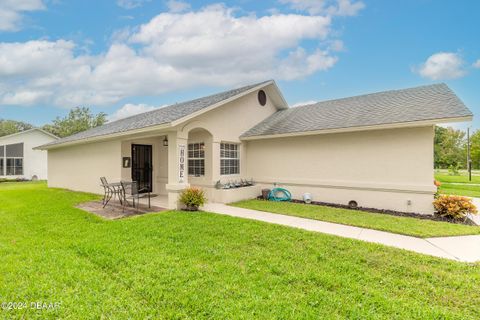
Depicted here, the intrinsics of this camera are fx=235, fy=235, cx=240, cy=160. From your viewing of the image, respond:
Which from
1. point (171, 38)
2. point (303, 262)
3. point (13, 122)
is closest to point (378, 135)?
point (303, 262)

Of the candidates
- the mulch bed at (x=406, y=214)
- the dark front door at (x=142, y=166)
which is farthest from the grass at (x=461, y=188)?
the dark front door at (x=142, y=166)

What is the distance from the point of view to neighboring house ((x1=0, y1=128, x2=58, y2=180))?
79.1 ft

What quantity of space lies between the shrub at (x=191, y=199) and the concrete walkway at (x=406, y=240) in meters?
1.92

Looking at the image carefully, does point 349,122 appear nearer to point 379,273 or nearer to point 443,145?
point 379,273

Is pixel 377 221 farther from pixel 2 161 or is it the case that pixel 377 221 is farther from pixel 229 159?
pixel 2 161

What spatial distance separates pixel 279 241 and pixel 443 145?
1910 inches

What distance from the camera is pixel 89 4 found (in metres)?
11.2

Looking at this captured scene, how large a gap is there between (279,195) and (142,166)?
6829mm

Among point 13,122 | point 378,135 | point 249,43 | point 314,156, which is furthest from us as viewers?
point 13,122

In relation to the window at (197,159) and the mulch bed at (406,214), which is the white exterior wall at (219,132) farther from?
the mulch bed at (406,214)

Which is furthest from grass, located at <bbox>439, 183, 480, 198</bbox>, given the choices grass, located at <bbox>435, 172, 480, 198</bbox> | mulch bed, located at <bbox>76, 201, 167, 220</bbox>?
mulch bed, located at <bbox>76, 201, 167, 220</bbox>

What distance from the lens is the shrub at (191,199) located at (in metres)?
8.09

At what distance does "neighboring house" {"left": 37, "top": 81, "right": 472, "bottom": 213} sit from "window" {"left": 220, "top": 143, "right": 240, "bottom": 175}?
1.9 inches

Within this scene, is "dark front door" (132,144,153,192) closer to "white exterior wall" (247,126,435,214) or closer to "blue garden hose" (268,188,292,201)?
"white exterior wall" (247,126,435,214)
